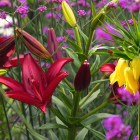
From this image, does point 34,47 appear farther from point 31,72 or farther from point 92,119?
point 92,119

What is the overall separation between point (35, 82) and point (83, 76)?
10 cm

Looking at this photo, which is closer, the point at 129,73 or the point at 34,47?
the point at 129,73

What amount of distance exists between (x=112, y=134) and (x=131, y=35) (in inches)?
5.2

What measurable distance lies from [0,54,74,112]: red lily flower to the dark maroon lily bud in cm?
2

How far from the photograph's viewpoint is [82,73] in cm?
31

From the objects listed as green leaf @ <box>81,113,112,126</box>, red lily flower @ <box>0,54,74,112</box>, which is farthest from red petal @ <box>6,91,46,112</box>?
green leaf @ <box>81,113,112,126</box>

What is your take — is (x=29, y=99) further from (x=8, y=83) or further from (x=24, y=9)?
(x=24, y=9)

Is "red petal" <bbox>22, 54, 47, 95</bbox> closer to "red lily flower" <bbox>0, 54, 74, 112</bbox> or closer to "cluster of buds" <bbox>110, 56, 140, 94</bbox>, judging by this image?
"red lily flower" <bbox>0, 54, 74, 112</bbox>

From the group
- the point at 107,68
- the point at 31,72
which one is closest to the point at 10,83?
the point at 31,72

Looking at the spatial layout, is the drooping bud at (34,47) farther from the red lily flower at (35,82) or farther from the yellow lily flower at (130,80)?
the yellow lily flower at (130,80)

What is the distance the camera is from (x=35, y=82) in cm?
37

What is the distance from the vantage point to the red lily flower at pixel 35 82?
31 centimetres

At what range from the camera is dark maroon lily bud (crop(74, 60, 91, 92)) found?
12.1 inches

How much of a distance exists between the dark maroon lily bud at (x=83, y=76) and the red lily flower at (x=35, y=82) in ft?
0.07
